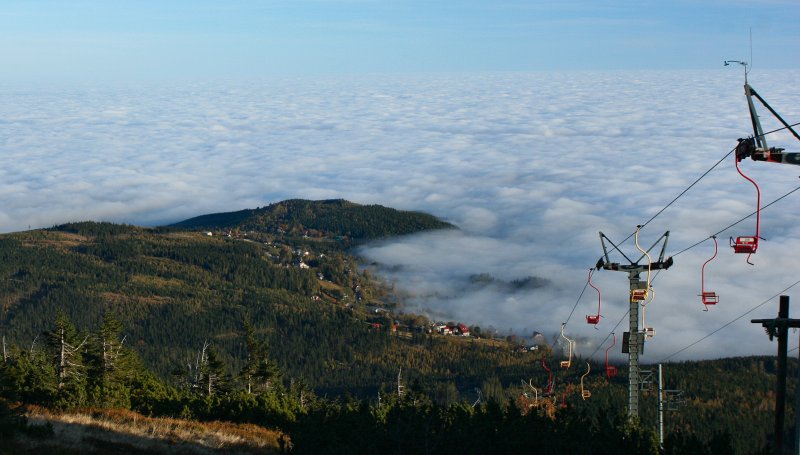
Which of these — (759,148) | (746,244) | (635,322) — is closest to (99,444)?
(635,322)

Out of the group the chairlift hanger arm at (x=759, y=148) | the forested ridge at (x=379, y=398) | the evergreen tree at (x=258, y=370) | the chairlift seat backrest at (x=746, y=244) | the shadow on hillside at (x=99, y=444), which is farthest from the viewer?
the evergreen tree at (x=258, y=370)

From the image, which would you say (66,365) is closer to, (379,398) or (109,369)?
(109,369)

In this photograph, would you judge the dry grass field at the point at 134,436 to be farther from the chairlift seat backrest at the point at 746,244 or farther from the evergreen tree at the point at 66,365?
the chairlift seat backrest at the point at 746,244

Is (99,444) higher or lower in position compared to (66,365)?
lower

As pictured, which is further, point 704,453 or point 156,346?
point 156,346

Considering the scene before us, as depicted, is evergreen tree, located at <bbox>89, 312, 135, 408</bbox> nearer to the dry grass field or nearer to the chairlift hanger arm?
the dry grass field

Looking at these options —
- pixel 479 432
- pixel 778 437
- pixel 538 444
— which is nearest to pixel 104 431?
pixel 479 432

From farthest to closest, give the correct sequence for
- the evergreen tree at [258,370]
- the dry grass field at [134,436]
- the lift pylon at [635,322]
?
the evergreen tree at [258,370], the lift pylon at [635,322], the dry grass field at [134,436]

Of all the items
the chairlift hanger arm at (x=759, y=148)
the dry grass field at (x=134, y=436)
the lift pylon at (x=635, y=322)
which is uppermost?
the chairlift hanger arm at (x=759, y=148)

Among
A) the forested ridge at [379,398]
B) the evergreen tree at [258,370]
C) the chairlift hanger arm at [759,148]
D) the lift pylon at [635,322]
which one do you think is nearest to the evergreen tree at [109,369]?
the forested ridge at [379,398]

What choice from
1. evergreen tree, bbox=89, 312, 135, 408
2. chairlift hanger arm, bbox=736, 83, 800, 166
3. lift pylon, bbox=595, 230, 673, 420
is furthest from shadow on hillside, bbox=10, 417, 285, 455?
chairlift hanger arm, bbox=736, 83, 800, 166

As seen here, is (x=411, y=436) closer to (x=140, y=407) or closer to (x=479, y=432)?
(x=479, y=432)
